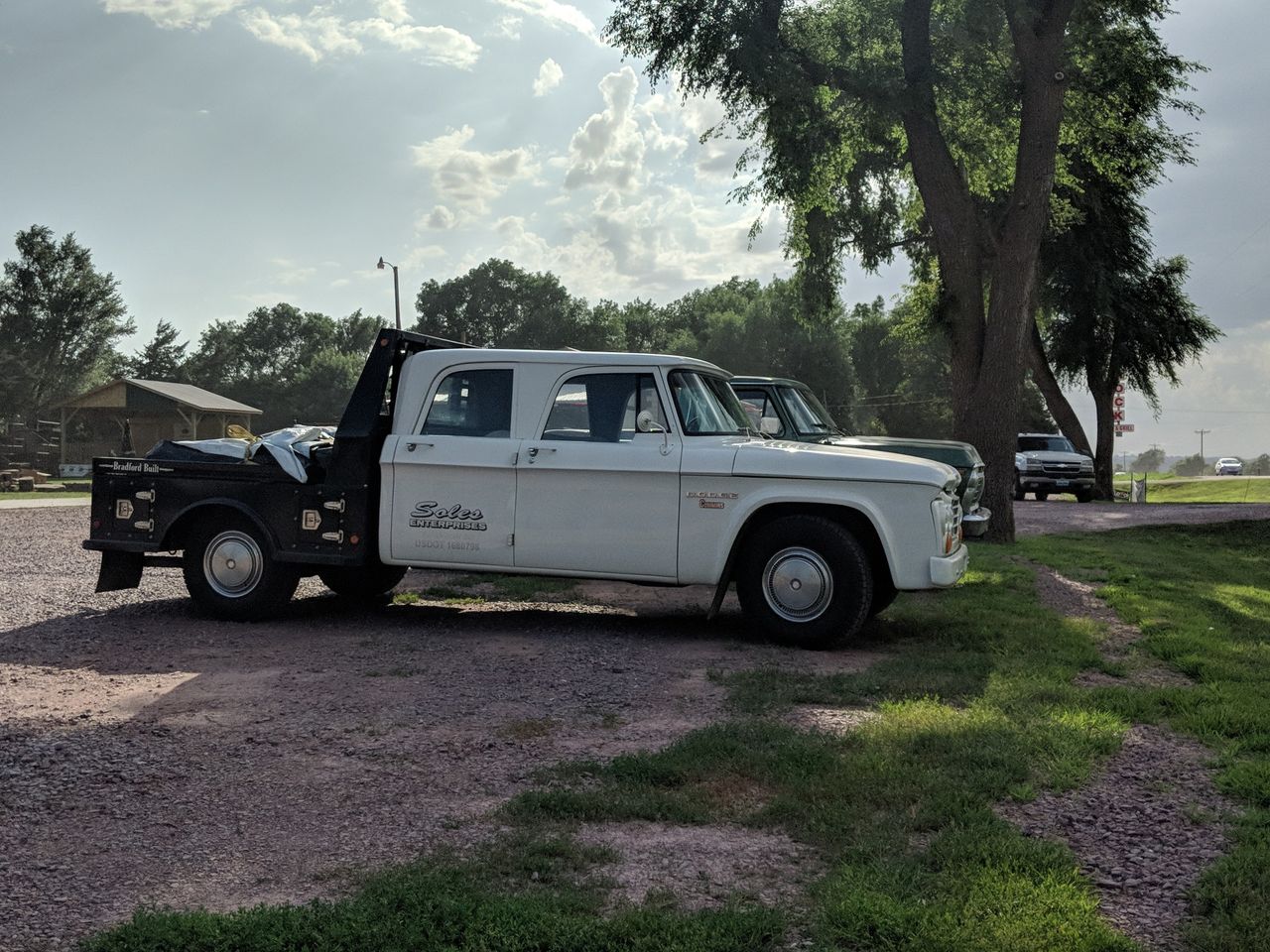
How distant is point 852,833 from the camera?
14.3 ft

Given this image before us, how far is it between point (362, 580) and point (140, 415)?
39783 millimetres

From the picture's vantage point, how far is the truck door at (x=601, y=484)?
8273 mm

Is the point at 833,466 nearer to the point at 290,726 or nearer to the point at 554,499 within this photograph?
the point at 554,499

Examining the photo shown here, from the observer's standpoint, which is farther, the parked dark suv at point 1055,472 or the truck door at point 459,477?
the parked dark suv at point 1055,472

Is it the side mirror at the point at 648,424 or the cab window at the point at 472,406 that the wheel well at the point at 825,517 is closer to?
the side mirror at the point at 648,424

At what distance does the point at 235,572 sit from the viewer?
360 inches

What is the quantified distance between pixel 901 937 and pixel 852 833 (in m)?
0.92

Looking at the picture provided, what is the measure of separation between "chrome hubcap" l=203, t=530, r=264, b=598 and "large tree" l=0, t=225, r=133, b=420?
204ft

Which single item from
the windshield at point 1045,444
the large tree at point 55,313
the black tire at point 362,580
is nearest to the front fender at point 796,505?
the black tire at point 362,580

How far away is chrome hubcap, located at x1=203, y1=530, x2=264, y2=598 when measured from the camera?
911 cm

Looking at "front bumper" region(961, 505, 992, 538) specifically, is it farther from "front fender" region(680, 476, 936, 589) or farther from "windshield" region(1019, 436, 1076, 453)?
"windshield" region(1019, 436, 1076, 453)

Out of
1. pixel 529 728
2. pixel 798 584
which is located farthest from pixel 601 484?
pixel 529 728

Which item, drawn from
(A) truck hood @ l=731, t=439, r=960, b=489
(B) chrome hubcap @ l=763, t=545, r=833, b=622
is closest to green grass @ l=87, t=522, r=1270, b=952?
(B) chrome hubcap @ l=763, t=545, r=833, b=622

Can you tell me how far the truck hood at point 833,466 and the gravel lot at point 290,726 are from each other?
4.02ft
